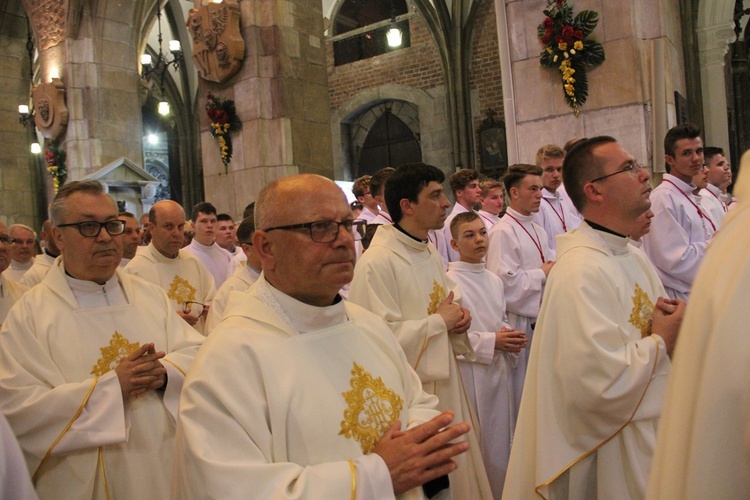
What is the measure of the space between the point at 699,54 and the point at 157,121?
1773 cm

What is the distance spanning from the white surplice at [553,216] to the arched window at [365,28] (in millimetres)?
13074

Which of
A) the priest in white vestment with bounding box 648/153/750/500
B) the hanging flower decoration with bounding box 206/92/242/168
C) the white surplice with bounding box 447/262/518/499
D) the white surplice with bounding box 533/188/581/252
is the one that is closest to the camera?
the priest in white vestment with bounding box 648/153/750/500

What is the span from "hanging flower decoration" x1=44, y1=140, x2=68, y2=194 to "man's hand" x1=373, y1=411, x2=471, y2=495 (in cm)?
1261

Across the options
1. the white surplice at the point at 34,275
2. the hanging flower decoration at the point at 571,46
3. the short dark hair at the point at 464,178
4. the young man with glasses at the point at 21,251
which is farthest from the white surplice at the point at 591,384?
the young man with glasses at the point at 21,251

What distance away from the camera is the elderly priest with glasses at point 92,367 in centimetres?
272

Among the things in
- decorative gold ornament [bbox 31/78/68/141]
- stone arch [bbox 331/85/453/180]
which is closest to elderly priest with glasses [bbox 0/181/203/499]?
decorative gold ornament [bbox 31/78/68/141]

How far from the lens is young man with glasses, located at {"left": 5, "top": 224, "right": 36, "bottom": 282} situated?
24.5 feet

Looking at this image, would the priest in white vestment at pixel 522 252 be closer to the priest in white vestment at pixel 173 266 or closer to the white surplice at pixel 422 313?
the white surplice at pixel 422 313

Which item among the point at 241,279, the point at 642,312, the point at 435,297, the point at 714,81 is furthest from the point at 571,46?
the point at 714,81

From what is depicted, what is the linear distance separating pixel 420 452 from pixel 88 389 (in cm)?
153

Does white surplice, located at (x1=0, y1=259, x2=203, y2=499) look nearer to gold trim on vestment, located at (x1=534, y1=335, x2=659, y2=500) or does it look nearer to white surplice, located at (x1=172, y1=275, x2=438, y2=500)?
white surplice, located at (x1=172, y1=275, x2=438, y2=500)

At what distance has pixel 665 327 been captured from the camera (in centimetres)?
259

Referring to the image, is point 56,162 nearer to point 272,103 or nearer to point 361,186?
point 272,103

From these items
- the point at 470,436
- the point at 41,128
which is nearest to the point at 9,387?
the point at 470,436
